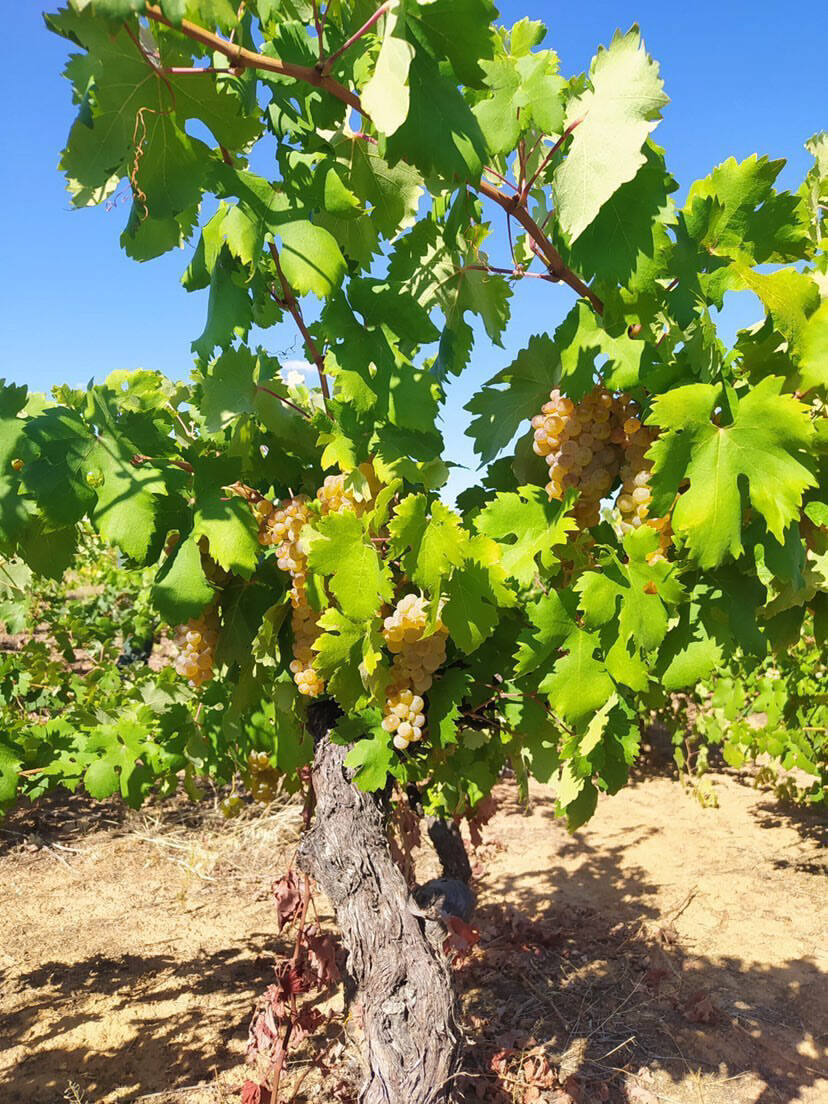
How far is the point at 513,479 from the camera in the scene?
1.88m

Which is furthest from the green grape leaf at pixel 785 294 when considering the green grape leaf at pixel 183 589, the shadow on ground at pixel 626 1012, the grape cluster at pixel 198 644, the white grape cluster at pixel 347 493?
the shadow on ground at pixel 626 1012

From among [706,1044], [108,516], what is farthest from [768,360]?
[706,1044]

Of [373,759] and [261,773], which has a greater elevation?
[373,759]

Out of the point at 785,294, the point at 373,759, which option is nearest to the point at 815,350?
the point at 785,294

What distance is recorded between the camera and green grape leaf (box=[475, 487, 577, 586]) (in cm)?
152

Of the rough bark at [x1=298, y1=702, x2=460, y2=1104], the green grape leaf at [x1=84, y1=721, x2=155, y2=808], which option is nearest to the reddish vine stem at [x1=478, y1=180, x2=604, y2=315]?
the rough bark at [x1=298, y1=702, x2=460, y2=1104]

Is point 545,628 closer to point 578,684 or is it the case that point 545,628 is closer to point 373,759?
point 578,684

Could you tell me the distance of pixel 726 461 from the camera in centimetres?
134

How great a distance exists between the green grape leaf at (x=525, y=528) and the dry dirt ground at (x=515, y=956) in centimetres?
262

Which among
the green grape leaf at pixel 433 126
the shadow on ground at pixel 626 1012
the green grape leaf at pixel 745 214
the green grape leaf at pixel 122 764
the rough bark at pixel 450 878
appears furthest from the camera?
the rough bark at pixel 450 878

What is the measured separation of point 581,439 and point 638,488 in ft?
0.48

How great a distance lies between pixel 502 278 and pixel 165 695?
2.28 metres

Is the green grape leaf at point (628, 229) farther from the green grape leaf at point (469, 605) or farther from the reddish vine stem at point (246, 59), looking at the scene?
the green grape leaf at point (469, 605)

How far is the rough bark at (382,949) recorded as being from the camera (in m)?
2.16
